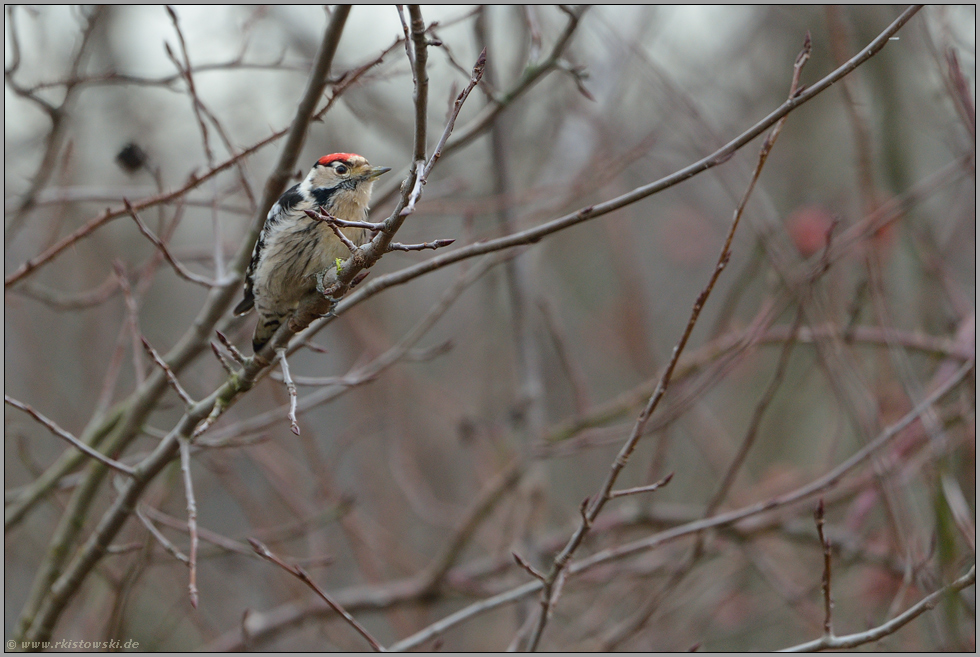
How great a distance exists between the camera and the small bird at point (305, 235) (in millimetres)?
2828

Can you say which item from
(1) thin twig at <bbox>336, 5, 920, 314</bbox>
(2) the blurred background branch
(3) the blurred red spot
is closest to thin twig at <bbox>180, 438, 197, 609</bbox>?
(2) the blurred background branch

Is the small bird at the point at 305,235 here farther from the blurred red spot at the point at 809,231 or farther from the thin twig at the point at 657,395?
the blurred red spot at the point at 809,231

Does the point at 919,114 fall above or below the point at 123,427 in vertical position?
above

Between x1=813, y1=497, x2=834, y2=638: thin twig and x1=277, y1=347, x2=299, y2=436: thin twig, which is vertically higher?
x1=277, y1=347, x2=299, y2=436: thin twig

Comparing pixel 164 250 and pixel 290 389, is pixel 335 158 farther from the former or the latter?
pixel 290 389

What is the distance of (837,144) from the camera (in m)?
8.84

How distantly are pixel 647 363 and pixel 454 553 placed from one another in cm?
252

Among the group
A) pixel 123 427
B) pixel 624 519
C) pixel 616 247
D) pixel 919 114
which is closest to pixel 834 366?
pixel 624 519

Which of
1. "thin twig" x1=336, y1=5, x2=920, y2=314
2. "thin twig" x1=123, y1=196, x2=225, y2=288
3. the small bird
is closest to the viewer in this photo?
"thin twig" x1=336, y1=5, x2=920, y2=314

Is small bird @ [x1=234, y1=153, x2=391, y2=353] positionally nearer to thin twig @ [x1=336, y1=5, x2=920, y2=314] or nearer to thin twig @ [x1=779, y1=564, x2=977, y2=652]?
thin twig @ [x1=336, y1=5, x2=920, y2=314]

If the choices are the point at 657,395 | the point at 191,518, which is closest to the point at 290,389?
the point at 191,518

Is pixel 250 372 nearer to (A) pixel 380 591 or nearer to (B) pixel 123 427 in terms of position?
(B) pixel 123 427

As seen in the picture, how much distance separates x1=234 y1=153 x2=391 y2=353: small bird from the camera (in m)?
2.83

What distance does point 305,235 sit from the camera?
9.57 ft
